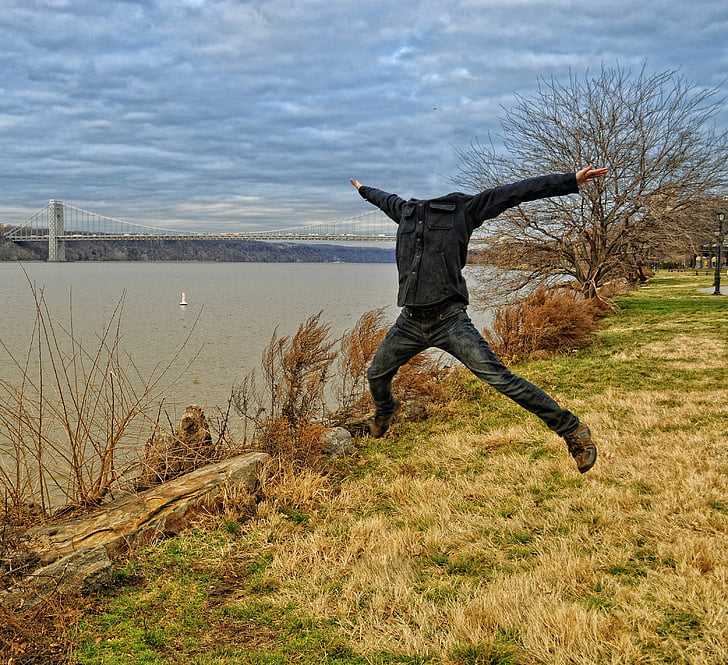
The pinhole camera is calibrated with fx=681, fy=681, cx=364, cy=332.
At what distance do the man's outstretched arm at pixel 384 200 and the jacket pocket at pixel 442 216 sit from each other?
1.26 ft

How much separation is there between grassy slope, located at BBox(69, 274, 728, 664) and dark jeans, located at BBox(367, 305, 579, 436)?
90 cm

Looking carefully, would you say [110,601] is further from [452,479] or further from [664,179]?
[664,179]

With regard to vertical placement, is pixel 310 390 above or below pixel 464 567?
above

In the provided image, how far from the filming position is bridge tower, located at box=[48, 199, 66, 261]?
9819 centimetres

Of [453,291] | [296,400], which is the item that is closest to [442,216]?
[453,291]

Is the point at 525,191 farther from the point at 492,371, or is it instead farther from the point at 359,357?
the point at 359,357

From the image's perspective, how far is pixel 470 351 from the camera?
5.14 m

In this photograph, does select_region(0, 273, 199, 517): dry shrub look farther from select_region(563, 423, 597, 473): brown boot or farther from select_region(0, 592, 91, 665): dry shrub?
select_region(563, 423, 597, 473): brown boot

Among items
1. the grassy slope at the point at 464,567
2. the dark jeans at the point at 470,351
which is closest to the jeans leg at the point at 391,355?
the dark jeans at the point at 470,351

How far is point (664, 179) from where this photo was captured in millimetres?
23188

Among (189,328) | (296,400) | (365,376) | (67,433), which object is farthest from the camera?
(189,328)

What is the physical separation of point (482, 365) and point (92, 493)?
3.68 metres

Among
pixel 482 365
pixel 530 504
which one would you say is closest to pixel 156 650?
pixel 482 365

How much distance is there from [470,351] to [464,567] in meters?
1.55
